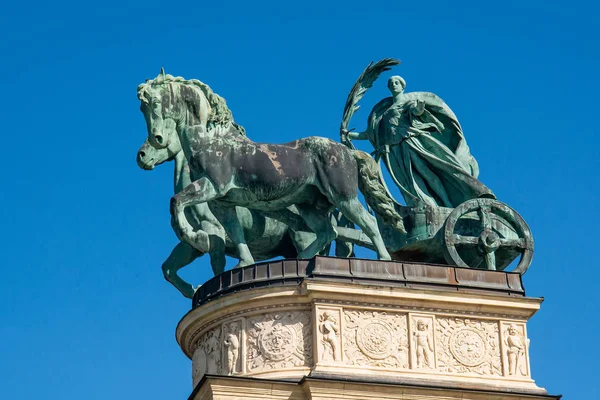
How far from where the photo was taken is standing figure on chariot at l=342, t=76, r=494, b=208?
124 feet

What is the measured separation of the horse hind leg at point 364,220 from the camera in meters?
35.2

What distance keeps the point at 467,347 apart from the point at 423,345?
38.9 inches

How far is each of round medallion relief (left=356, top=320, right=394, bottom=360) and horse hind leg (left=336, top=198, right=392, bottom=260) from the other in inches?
79.5

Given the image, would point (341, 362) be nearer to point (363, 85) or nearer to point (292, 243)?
point (292, 243)

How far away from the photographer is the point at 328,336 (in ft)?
109

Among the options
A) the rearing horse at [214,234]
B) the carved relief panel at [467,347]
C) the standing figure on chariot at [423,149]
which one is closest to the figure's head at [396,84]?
the standing figure on chariot at [423,149]

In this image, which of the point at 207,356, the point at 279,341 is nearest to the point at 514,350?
the point at 279,341

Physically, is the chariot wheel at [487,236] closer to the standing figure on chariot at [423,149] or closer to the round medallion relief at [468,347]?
the standing figure on chariot at [423,149]

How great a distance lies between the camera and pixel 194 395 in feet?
110

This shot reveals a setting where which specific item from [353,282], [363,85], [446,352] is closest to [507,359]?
[446,352]

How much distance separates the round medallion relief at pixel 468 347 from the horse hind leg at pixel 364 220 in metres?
2.42

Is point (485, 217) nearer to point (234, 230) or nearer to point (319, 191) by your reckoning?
point (319, 191)

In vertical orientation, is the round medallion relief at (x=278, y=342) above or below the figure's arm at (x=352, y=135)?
below

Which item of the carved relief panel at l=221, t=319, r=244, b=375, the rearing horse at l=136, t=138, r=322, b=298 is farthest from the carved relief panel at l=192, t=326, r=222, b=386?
the rearing horse at l=136, t=138, r=322, b=298
